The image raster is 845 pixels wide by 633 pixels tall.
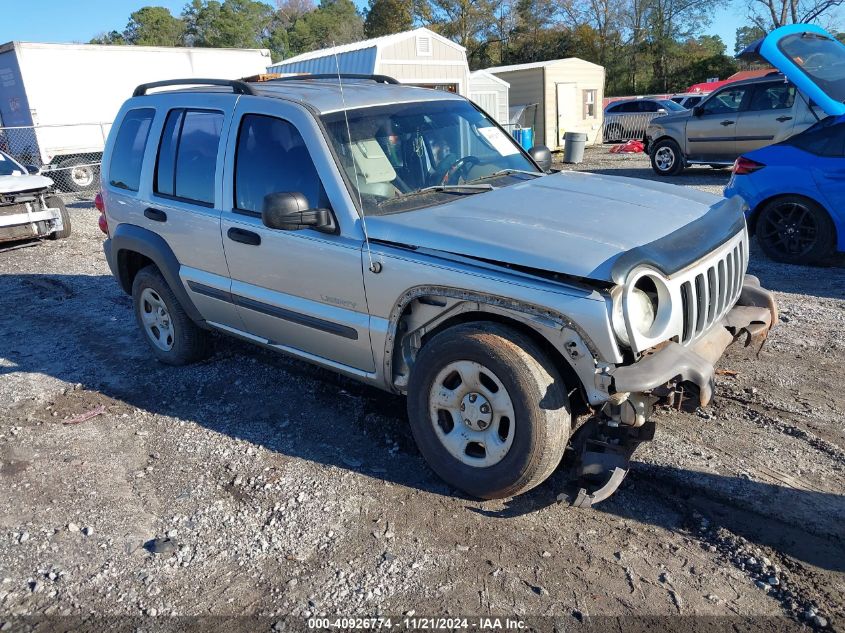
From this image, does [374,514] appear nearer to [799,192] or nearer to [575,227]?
[575,227]

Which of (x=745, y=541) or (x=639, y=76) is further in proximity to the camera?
(x=639, y=76)

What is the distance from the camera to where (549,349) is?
337 centimetres

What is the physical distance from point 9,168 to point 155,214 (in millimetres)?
7862

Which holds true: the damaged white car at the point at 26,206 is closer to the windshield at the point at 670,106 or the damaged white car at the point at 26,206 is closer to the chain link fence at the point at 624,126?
the windshield at the point at 670,106

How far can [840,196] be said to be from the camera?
23.1 ft

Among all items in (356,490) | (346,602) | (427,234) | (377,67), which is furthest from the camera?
(377,67)

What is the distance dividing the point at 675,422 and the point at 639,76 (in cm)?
4819

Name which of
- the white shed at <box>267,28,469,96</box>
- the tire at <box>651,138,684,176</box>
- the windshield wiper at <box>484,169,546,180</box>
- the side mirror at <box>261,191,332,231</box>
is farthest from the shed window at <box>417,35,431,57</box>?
the side mirror at <box>261,191,332,231</box>

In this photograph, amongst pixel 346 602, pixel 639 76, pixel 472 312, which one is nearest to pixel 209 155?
pixel 472 312

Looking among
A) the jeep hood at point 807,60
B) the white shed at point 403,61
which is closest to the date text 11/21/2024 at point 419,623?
the jeep hood at point 807,60

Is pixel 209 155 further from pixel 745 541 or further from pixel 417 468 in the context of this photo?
pixel 745 541

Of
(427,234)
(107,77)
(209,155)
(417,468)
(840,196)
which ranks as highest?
(107,77)

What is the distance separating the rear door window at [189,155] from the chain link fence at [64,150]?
48.9ft

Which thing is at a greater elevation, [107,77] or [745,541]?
[107,77]
